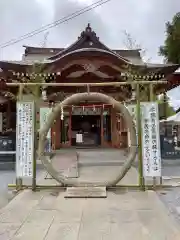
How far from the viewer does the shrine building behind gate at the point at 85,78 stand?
14281 mm

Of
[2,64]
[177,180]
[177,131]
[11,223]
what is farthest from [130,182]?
[177,131]

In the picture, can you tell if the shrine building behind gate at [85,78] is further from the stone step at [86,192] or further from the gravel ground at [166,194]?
the stone step at [86,192]

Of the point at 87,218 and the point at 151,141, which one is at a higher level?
the point at 151,141

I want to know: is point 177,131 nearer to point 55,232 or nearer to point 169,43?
point 169,43

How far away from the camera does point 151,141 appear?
7543mm

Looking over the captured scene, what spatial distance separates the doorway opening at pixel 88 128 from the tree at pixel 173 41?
10.2m

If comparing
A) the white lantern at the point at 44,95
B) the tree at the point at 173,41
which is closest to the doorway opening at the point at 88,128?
the white lantern at the point at 44,95

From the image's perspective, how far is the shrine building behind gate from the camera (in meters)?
14.3

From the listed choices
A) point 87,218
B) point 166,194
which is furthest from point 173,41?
point 87,218

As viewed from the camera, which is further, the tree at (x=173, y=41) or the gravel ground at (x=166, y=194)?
the tree at (x=173, y=41)

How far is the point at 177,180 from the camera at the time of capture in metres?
8.93

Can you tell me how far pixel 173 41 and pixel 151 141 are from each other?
20368mm

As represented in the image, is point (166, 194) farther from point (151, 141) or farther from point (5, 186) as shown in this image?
point (5, 186)

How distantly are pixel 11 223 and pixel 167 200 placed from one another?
129 inches
